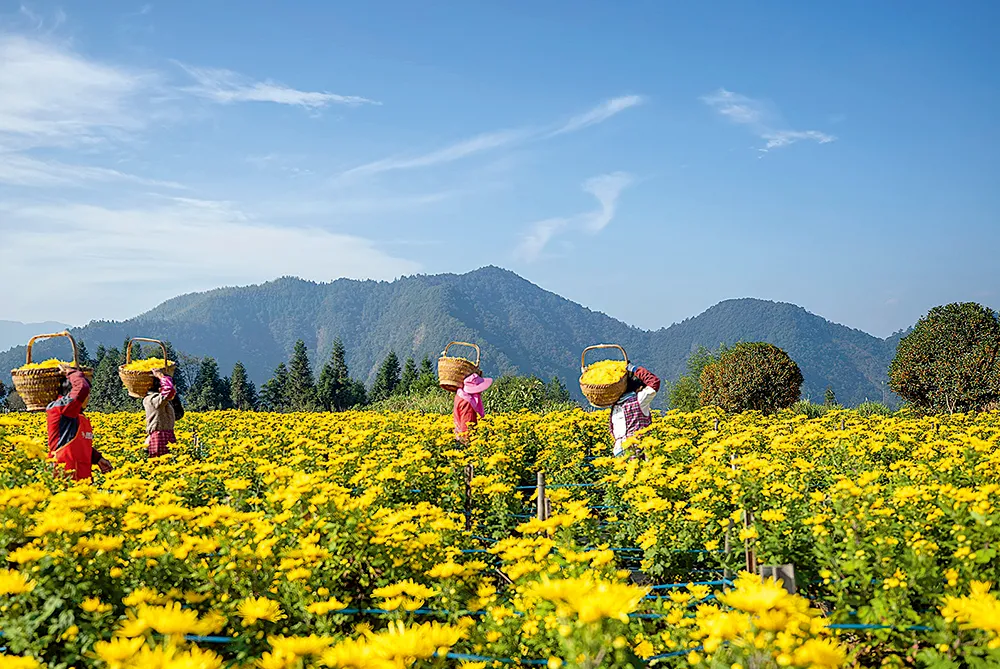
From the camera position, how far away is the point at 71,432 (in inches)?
262

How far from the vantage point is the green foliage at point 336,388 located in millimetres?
49188

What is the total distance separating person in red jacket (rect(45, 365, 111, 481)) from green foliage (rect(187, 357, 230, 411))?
135ft

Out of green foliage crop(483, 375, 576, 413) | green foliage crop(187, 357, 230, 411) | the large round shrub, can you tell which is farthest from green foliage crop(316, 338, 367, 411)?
the large round shrub

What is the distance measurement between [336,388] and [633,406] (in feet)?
146

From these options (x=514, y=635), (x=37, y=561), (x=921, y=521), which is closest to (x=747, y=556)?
(x=921, y=521)

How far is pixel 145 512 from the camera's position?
11.8 feet

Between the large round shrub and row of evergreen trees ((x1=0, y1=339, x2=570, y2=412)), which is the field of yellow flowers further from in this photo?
row of evergreen trees ((x1=0, y1=339, x2=570, y2=412))

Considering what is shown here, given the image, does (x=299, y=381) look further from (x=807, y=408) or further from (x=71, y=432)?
(x=71, y=432)

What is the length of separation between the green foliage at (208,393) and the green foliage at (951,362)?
40.3 m

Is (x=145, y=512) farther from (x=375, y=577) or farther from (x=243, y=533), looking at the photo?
(x=375, y=577)

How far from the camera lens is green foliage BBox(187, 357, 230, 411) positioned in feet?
157

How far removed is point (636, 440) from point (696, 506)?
7.16 feet

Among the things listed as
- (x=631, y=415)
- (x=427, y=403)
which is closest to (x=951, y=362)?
(x=631, y=415)

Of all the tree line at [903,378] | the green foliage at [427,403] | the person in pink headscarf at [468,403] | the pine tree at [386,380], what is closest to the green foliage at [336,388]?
the pine tree at [386,380]
